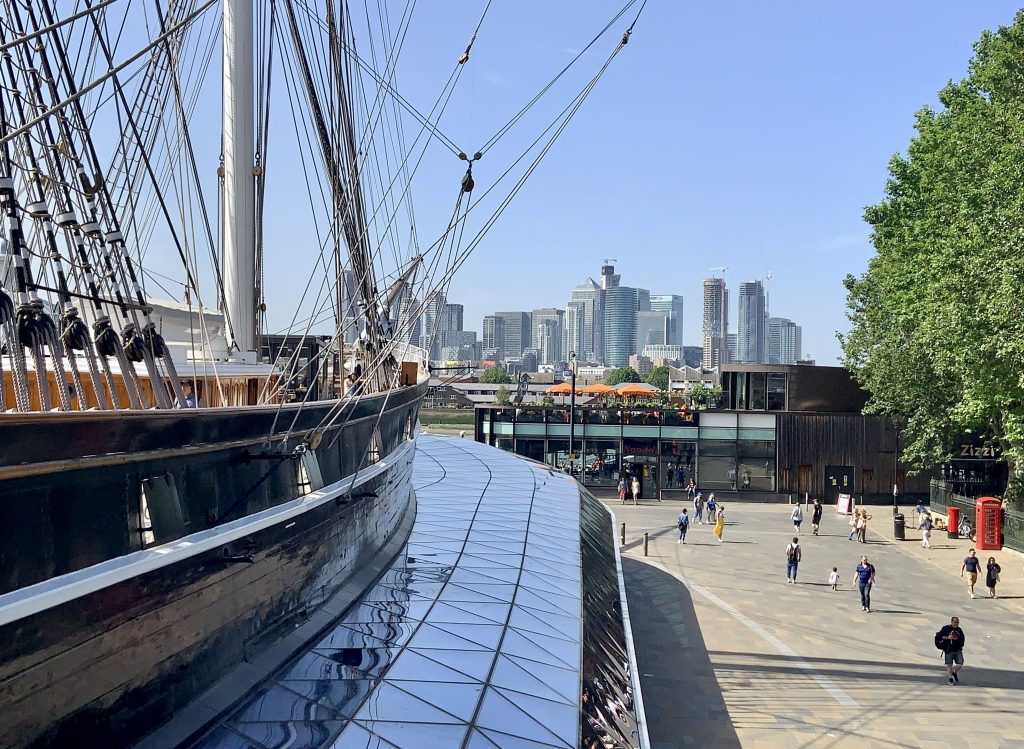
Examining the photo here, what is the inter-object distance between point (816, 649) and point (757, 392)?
72.4ft

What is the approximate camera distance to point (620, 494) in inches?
1426

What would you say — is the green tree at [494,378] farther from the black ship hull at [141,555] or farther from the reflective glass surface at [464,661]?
the black ship hull at [141,555]

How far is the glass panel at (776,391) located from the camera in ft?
123

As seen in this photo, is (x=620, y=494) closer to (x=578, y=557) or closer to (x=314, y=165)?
(x=578, y=557)

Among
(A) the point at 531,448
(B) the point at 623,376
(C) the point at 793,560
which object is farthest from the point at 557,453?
(B) the point at 623,376

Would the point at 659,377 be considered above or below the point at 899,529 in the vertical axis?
above

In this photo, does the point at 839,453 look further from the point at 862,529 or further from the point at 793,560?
the point at 793,560

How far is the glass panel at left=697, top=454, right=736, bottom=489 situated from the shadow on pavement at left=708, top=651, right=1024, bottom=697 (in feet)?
68.9

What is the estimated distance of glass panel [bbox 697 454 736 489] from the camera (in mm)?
37250

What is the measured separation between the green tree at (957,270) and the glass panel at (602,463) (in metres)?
10.2

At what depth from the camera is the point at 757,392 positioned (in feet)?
124

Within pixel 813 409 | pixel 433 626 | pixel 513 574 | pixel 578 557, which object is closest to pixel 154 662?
pixel 433 626


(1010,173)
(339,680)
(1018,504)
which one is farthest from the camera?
(1018,504)

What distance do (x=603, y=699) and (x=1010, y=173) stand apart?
53.8 ft
